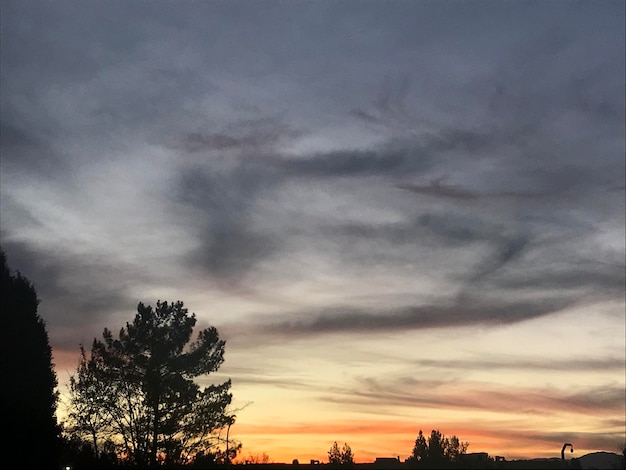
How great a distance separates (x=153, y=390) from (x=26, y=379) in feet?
30.6

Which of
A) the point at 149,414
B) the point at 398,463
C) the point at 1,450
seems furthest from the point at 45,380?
the point at 398,463

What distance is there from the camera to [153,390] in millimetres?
40656

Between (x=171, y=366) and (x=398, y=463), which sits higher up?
(x=171, y=366)

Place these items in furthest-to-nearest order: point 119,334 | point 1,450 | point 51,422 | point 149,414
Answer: point 119,334 → point 149,414 → point 51,422 → point 1,450

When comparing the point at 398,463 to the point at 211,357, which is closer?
the point at 211,357

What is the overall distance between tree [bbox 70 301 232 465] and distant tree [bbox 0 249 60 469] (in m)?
7.19

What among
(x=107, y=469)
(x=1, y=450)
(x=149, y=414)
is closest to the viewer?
(x=1, y=450)

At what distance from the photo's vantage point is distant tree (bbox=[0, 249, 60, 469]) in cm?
3080

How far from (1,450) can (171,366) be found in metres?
13.7

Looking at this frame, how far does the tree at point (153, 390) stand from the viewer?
40.3 m

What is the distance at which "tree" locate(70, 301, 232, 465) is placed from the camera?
40.3m

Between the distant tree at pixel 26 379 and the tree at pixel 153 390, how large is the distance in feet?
23.6

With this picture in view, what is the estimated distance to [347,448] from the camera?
102 metres

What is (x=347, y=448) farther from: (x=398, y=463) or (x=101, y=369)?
(x=101, y=369)
